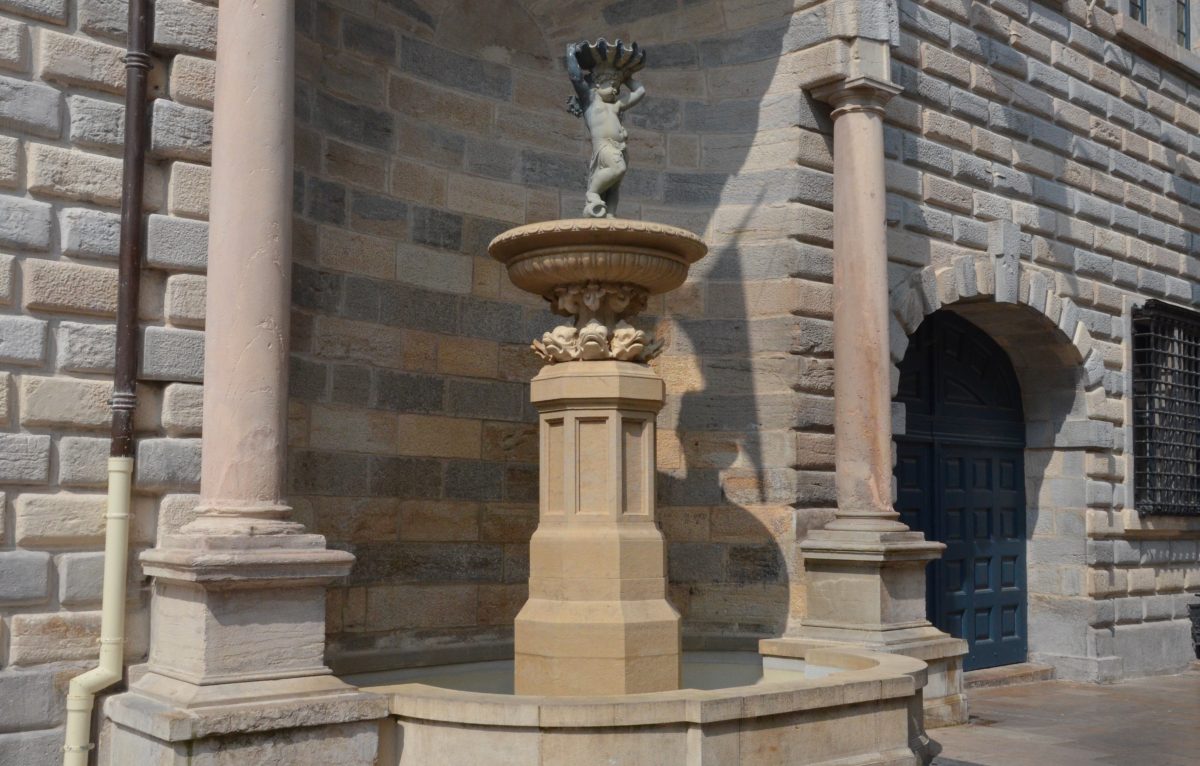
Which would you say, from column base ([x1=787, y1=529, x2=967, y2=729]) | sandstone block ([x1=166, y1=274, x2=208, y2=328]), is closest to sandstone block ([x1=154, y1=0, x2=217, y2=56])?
sandstone block ([x1=166, y1=274, x2=208, y2=328])

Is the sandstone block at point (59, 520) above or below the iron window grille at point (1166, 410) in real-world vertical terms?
below

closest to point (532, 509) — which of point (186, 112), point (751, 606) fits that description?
point (751, 606)

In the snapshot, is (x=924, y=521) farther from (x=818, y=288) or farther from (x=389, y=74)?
(x=389, y=74)

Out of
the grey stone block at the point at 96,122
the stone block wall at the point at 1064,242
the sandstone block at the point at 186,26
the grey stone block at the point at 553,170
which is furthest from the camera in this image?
the stone block wall at the point at 1064,242

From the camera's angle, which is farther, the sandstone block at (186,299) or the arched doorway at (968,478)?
the arched doorway at (968,478)

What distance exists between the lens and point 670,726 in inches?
211

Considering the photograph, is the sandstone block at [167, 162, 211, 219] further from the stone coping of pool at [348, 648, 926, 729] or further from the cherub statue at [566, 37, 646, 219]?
the stone coping of pool at [348, 648, 926, 729]

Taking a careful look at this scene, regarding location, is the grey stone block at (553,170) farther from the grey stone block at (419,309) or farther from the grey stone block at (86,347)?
the grey stone block at (86,347)

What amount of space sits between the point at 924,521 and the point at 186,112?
735 cm

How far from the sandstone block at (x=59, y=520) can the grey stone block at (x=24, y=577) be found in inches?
2.7

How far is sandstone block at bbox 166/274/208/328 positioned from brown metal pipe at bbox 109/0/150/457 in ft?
0.56

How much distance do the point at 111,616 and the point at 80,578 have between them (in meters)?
0.24

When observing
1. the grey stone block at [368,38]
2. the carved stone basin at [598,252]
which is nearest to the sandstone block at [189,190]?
the carved stone basin at [598,252]

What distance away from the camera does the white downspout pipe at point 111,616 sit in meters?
5.62
